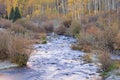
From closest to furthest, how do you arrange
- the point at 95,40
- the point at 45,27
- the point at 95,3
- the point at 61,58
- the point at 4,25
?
1. the point at 61,58
2. the point at 95,40
3. the point at 4,25
4. the point at 45,27
5. the point at 95,3

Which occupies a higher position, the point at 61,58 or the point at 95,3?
the point at 95,3

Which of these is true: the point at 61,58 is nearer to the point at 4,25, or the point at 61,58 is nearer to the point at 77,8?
the point at 4,25

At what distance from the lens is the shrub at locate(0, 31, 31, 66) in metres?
14.9

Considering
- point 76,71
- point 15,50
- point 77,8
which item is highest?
point 77,8

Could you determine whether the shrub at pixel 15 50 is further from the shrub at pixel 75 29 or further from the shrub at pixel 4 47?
the shrub at pixel 75 29

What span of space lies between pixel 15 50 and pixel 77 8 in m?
48.1

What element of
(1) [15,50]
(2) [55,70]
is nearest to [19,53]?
(1) [15,50]

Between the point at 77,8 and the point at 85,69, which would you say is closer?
the point at 85,69

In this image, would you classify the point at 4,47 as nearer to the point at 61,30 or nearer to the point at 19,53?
the point at 19,53

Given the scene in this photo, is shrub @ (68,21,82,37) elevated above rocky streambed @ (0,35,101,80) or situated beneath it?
elevated above

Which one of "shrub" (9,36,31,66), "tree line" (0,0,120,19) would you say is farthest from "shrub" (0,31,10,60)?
"tree line" (0,0,120,19)

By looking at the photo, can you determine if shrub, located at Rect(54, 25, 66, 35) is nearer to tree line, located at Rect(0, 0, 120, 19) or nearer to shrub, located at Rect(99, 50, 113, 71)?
tree line, located at Rect(0, 0, 120, 19)

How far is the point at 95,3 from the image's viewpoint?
5941cm

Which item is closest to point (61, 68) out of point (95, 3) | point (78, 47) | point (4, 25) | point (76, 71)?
point (76, 71)
